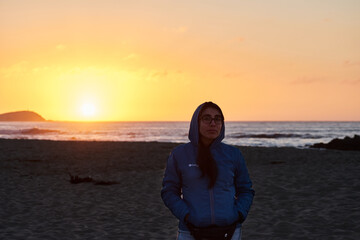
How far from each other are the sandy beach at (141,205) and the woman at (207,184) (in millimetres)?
4224

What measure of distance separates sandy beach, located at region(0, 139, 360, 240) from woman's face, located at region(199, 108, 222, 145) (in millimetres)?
4480

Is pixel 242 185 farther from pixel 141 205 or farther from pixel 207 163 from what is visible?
pixel 141 205

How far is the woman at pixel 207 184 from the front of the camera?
2824 mm

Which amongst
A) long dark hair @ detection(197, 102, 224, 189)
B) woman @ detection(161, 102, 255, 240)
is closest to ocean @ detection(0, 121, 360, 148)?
woman @ detection(161, 102, 255, 240)

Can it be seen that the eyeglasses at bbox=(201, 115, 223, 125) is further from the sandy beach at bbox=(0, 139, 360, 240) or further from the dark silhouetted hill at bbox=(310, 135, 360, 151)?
the dark silhouetted hill at bbox=(310, 135, 360, 151)

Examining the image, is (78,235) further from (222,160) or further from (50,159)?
(50,159)

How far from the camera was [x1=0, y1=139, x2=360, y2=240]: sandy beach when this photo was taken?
285 inches

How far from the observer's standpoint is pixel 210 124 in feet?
9.70

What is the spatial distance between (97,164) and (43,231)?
464 inches

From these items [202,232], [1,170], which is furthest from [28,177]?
[202,232]

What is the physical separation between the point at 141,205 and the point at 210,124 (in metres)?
7.19

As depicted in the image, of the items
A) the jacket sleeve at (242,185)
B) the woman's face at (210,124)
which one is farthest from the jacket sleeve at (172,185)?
the jacket sleeve at (242,185)

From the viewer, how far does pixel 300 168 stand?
52.6 feet

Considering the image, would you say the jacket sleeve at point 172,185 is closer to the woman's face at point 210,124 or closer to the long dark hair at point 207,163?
the long dark hair at point 207,163
